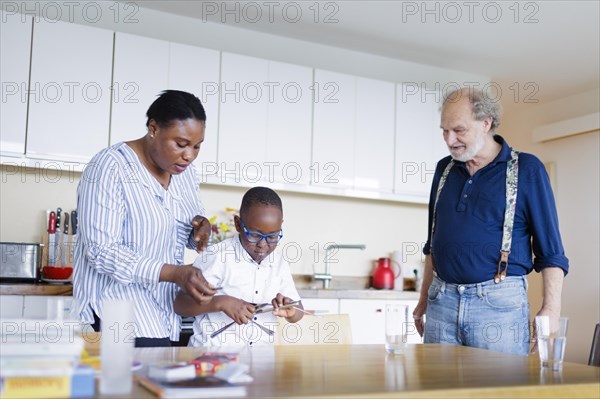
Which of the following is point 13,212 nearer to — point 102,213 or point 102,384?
point 102,213

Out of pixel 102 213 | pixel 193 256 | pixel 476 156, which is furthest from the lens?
pixel 193 256

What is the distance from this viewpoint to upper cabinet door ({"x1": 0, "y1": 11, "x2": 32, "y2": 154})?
3518mm

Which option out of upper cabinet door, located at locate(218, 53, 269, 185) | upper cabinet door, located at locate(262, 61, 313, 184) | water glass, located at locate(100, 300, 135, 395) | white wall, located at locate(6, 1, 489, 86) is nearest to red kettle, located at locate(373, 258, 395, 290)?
upper cabinet door, located at locate(262, 61, 313, 184)

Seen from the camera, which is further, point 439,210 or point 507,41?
point 507,41

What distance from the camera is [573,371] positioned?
1603mm

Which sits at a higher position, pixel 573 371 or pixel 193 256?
pixel 193 256

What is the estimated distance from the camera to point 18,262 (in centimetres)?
336

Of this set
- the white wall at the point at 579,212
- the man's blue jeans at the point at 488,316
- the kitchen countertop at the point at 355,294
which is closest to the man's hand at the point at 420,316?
the man's blue jeans at the point at 488,316

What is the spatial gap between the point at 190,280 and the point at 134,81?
7.63 feet

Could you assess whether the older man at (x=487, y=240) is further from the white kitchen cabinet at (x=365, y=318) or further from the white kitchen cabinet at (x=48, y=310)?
the white kitchen cabinet at (x=365, y=318)

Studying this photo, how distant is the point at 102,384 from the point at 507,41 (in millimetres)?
4056

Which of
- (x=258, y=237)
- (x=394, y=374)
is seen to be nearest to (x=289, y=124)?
(x=258, y=237)

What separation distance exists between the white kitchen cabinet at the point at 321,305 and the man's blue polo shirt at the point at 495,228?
5.38ft

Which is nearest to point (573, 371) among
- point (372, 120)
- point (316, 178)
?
point (316, 178)
